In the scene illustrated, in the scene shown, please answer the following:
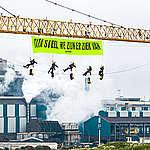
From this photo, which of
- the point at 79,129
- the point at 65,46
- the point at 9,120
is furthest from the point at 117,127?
the point at 65,46

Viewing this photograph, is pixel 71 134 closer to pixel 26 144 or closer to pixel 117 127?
pixel 117 127

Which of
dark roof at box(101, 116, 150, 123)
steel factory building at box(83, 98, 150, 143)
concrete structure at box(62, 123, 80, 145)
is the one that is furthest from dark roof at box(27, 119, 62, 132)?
dark roof at box(101, 116, 150, 123)

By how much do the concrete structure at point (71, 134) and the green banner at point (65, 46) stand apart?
10666 cm

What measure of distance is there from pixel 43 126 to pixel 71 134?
10849 millimetres

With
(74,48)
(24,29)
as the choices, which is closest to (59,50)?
(74,48)

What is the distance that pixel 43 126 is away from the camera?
18238 cm

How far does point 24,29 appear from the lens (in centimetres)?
9206

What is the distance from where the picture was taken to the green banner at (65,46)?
69188 millimetres

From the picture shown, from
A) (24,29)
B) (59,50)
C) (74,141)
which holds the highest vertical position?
(24,29)

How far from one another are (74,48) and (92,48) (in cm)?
260

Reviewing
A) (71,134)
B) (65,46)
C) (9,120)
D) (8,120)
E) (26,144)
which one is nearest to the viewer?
(65,46)

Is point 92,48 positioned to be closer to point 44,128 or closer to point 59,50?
point 59,50

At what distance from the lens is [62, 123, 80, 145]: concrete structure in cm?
17762

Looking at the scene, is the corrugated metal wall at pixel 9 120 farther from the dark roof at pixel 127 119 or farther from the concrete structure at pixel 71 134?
the dark roof at pixel 127 119
